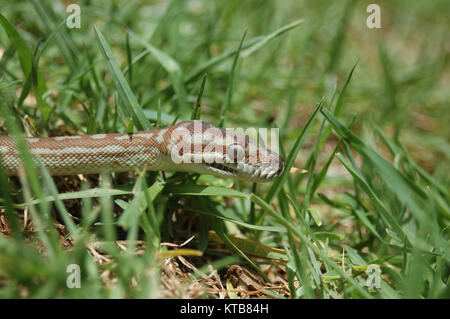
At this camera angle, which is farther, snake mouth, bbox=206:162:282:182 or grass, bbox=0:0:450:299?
snake mouth, bbox=206:162:282:182

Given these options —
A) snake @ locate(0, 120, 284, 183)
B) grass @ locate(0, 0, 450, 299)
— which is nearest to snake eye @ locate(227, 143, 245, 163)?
snake @ locate(0, 120, 284, 183)

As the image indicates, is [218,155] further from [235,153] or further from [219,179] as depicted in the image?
[219,179]

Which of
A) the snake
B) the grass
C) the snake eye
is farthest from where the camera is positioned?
the snake eye

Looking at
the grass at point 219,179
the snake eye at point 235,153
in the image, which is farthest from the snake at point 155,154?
the grass at point 219,179

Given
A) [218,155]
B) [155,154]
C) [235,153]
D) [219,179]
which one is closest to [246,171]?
[235,153]

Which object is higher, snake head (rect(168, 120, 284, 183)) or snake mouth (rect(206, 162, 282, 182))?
snake head (rect(168, 120, 284, 183))

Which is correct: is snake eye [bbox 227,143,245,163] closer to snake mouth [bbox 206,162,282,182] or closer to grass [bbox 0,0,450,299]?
snake mouth [bbox 206,162,282,182]

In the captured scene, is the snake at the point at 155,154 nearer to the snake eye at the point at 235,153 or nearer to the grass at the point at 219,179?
the snake eye at the point at 235,153

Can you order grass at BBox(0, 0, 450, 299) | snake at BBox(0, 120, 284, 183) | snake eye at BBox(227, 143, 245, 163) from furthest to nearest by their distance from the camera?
snake eye at BBox(227, 143, 245, 163) → snake at BBox(0, 120, 284, 183) → grass at BBox(0, 0, 450, 299)
